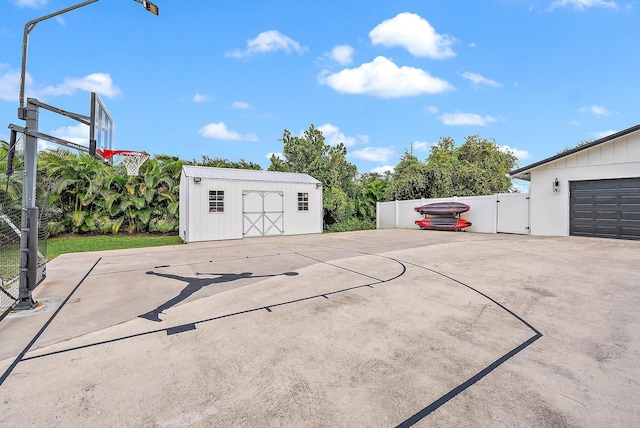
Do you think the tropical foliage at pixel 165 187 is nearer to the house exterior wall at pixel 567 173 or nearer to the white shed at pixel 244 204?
the white shed at pixel 244 204

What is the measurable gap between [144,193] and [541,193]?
16080 mm

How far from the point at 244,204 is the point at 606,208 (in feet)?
41.5

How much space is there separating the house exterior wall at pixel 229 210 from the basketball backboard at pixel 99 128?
503 centimetres

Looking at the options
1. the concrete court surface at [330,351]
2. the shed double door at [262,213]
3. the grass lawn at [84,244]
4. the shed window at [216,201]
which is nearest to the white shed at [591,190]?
the concrete court surface at [330,351]

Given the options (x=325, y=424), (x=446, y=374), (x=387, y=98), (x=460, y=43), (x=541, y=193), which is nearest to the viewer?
(x=325, y=424)

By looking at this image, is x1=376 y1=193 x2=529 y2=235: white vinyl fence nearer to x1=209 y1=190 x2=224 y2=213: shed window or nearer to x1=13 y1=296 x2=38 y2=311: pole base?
x1=209 y1=190 x2=224 y2=213: shed window

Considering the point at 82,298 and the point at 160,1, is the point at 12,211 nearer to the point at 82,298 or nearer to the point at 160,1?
the point at 82,298

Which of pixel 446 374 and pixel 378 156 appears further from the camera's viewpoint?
pixel 378 156

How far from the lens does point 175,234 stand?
45.5 feet

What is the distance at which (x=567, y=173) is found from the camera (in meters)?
10.3

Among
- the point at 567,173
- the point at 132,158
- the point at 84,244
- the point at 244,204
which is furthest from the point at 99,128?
the point at 567,173

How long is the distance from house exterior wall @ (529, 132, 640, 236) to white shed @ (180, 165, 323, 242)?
8.73m

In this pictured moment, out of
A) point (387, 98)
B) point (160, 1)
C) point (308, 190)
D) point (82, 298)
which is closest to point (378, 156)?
point (387, 98)

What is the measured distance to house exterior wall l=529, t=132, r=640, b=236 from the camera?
358 inches
